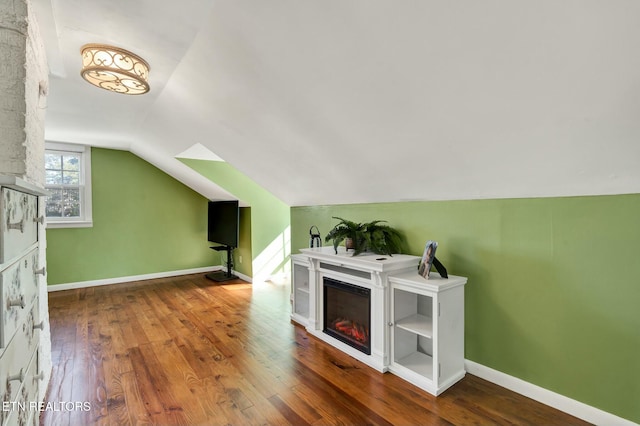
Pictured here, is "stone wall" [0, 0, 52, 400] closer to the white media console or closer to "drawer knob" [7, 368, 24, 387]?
"drawer knob" [7, 368, 24, 387]

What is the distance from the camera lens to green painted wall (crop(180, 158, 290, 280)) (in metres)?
4.89

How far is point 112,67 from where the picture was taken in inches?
79.8

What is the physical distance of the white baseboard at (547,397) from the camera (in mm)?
1744

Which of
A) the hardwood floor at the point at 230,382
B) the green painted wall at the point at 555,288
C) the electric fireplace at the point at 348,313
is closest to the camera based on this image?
the green painted wall at the point at 555,288

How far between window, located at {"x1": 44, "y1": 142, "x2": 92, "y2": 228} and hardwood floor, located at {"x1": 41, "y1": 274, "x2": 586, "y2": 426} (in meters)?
1.94

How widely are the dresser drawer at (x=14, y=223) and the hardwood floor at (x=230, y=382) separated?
1323 millimetres

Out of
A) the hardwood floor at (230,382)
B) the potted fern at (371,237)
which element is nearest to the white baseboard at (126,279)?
the hardwood floor at (230,382)

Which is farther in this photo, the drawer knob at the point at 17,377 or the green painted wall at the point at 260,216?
the green painted wall at the point at 260,216

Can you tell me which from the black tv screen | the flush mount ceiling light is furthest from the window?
the flush mount ceiling light

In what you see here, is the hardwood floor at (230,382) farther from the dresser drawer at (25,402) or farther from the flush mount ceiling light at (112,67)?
the flush mount ceiling light at (112,67)

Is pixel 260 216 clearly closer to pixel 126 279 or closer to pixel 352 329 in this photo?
pixel 126 279

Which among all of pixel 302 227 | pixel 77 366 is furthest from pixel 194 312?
pixel 302 227

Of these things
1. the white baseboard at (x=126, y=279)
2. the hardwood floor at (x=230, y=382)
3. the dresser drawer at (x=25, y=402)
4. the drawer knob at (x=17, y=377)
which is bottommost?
the hardwood floor at (x=230, y=382)

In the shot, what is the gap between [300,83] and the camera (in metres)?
1.95
